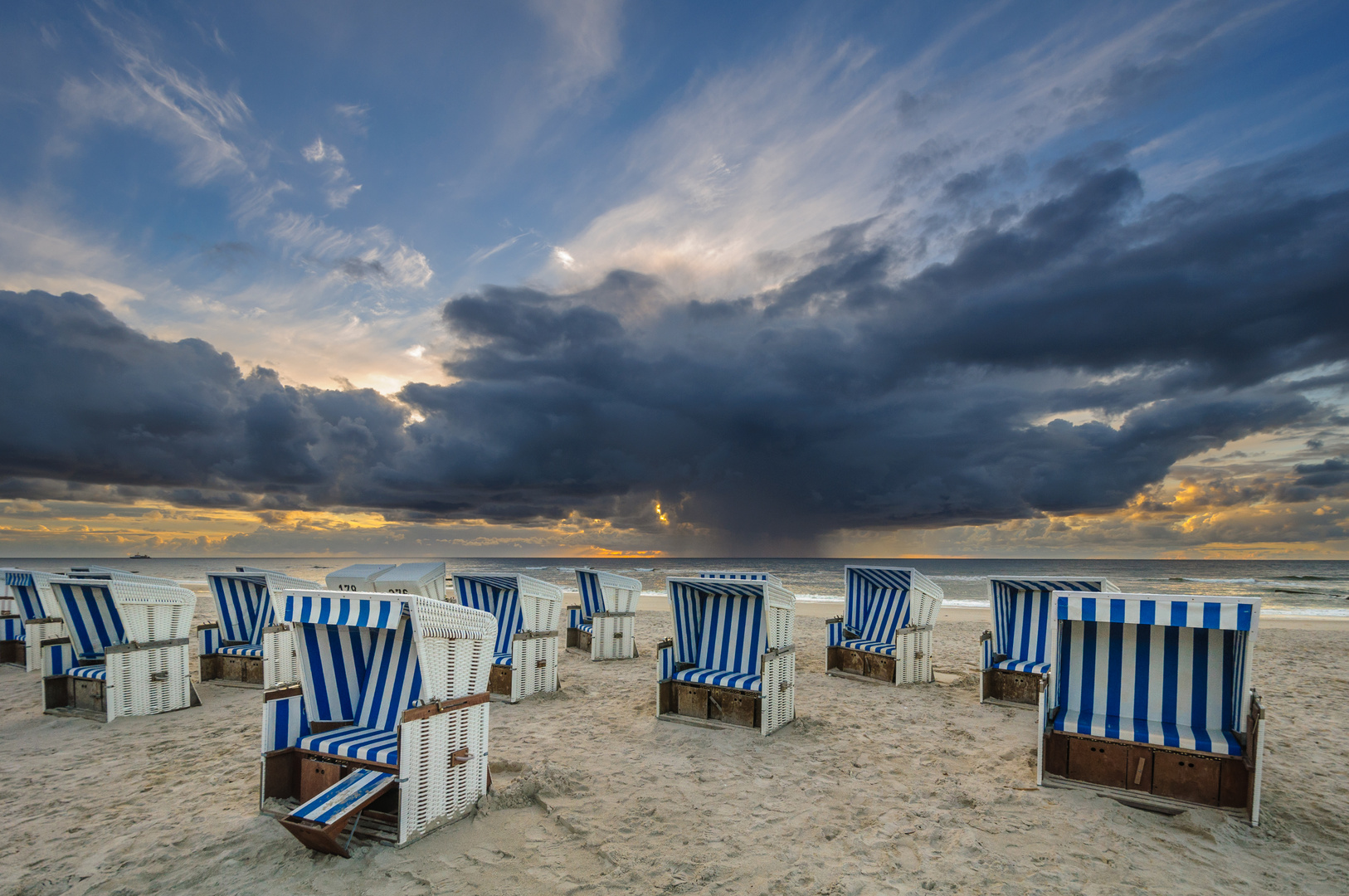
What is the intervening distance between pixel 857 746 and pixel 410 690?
15.4 feet

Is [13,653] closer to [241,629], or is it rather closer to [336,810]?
[241,629]

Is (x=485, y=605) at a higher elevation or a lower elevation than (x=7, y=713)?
higher

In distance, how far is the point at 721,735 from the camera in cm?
715

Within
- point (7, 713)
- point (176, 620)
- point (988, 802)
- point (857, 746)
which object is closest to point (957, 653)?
point (857, 746)

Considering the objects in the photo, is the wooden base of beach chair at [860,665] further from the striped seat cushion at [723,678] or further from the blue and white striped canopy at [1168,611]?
the blue and white striped canopy at [1168,611]

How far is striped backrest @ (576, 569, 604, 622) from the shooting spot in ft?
41.2

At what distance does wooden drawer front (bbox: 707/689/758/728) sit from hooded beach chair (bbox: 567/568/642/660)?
406 cm

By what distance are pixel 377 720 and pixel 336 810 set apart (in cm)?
115

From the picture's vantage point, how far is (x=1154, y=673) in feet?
18.8

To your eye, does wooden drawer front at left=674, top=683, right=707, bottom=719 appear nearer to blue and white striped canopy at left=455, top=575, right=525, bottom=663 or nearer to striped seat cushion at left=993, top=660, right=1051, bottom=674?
blue and white striped canopy at left=455, top=575, right=525, bottom=663

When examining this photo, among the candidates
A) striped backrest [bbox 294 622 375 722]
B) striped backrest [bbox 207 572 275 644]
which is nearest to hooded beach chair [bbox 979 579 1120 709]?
striped backrest [bbox 294 622 375 722]

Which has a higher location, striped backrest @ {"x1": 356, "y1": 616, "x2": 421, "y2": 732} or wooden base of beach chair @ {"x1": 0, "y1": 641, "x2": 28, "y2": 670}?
striped backrest @ {"x1": 356, "y1": 616, "x2": 421, "y2": 732}

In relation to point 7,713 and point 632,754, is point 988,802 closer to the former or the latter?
point 632,754

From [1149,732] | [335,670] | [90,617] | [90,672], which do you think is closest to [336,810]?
[335,670]
